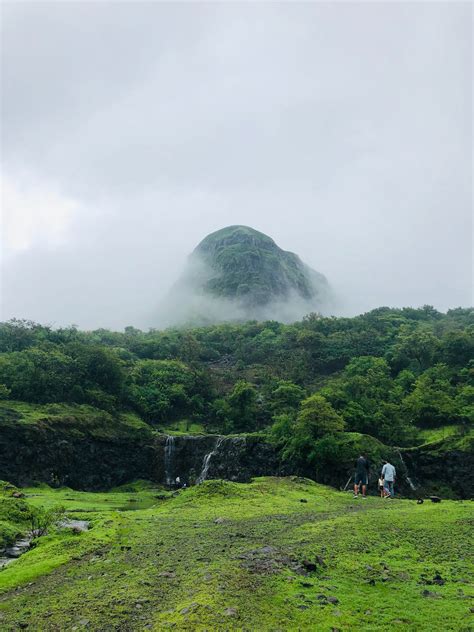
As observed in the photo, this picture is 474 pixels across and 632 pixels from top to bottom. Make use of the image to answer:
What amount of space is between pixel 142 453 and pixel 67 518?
38.4 metres

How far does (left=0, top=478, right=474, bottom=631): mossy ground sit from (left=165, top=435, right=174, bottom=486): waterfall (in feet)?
126

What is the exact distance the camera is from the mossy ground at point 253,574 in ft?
28.4

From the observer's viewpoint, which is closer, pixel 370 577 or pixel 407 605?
pixel 407 605

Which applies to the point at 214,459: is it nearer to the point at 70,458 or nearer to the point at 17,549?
the point at 70,458

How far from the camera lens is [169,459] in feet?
189

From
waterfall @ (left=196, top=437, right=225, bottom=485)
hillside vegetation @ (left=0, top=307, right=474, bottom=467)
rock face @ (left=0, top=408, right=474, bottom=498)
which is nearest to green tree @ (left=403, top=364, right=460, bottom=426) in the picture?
hillside vegetation @ (left=0, top=307, right=474, bottom=467)

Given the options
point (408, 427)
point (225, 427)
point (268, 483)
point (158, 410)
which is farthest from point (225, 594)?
point (158, 410)

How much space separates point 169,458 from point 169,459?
0.12 metres

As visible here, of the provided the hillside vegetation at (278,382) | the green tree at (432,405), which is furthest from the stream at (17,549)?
the green tree at (432,405)

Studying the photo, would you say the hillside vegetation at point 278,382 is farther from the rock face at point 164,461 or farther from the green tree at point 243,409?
the rock face at point 164,461

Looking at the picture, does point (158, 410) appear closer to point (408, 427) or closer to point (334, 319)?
point (408, 427)

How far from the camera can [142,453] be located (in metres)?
59.6

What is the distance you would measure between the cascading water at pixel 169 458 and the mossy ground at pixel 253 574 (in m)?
38.6

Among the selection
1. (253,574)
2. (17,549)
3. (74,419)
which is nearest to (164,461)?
(74,419)
